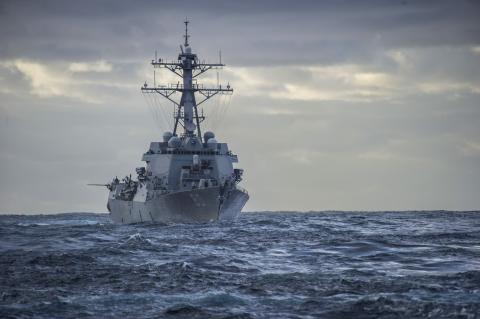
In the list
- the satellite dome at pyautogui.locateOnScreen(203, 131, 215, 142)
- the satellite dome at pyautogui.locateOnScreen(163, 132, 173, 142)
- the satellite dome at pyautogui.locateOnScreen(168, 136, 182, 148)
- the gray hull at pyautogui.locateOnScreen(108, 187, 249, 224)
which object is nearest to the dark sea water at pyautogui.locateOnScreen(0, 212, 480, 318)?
the gray hull at pyautogui.locateOnScreen(108, 187, 249, 224)

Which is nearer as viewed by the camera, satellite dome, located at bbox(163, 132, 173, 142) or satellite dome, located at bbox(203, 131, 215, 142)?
satellite dome, located at bbox(203, 131, 215, 142)

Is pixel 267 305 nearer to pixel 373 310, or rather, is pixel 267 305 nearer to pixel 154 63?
pixel 373 310

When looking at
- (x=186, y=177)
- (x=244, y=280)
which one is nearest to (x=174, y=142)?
(x=186, y=177)

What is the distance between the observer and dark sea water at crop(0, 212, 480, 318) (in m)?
16.5

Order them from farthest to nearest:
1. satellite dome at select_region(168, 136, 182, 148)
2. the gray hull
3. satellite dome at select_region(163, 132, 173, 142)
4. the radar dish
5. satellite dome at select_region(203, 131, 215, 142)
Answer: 1. satellite dome at select_region(163, 132, 173, 142)
2. satellite dome at select_region(203, 131, 215, 142)
3. the radar dish
4. satellite dome at select_region(168, 136, 182, 148)
5. the gray hull

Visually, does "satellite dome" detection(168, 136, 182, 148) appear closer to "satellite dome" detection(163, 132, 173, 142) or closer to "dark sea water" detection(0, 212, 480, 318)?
"satellite dome" detection(163, 132, 173, 142)

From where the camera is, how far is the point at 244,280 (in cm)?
2117

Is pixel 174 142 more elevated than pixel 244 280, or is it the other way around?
pixel 174 142

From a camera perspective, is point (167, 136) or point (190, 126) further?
point (167, 136)

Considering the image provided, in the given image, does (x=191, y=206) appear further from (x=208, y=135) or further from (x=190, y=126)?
(x=208, y=135)

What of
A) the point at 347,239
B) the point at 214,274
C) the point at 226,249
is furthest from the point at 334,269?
the point at 347,239

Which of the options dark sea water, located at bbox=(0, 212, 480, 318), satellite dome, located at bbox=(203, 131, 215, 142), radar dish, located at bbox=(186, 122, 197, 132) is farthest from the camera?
satellite dome, located at bbox=(203, 131, 215, 142)

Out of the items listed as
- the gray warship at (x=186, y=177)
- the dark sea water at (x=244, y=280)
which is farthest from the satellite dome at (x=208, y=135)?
the dark sea water at (x=244, y=280)

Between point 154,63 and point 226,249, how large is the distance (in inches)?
1472
